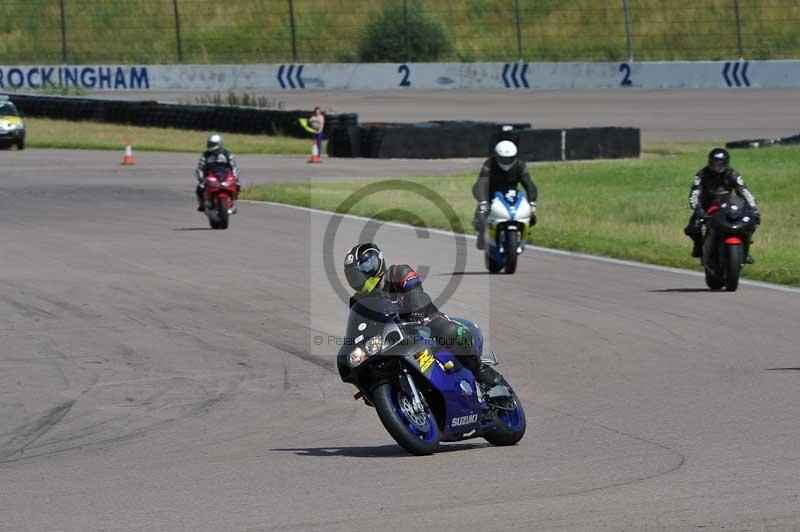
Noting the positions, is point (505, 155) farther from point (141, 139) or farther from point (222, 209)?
point (141, 139)

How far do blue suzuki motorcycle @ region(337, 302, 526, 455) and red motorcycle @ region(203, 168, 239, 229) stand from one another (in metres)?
14.9

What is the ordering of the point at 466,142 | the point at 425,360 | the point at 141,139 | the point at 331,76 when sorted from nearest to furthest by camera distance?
the point at 425,360
the point at 466,142
the point at 141,139
the point at 331,76

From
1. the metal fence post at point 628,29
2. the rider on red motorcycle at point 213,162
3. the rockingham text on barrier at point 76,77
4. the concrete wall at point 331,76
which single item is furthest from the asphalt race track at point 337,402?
the rockingham text on barrier at point 76,77

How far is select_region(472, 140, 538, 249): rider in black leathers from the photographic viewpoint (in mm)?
17734

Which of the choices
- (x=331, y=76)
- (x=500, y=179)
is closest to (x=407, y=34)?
(x=331, y=76)

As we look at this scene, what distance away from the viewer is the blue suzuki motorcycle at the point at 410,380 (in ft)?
26.2

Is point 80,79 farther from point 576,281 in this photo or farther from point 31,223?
point 576,281

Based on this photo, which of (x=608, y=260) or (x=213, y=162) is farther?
(x=213, y=162)

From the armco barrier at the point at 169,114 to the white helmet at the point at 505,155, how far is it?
81.3 ft

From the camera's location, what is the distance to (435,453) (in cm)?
828

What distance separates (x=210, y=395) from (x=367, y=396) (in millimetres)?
2321

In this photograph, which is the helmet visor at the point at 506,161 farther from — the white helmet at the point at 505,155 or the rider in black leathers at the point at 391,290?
the rider in black leathers at the point at 391,290

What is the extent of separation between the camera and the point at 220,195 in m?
22.9

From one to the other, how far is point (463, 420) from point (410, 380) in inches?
15.9
